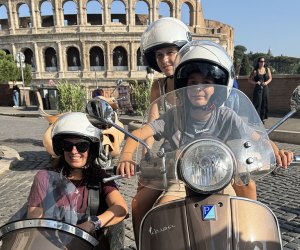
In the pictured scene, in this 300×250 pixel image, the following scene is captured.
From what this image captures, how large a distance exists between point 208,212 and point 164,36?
162 centimetres

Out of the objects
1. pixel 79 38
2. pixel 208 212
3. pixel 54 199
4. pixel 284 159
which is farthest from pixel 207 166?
pixel 79 38

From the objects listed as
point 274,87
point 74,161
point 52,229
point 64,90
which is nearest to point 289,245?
point 74,161

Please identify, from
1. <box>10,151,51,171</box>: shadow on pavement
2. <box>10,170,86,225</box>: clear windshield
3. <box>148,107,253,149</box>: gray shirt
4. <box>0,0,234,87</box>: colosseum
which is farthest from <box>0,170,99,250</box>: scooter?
<box>0,0,234,87</box>: colosseum

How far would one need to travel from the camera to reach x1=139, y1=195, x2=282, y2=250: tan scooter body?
142 centimetres

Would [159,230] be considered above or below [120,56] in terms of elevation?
above

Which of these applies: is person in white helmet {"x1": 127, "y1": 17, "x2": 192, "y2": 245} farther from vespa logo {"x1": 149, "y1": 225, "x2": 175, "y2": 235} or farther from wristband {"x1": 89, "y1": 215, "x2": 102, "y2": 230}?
vespa logo {"x1": 149, "y1": 225, "x2": 175, "y2": 235}

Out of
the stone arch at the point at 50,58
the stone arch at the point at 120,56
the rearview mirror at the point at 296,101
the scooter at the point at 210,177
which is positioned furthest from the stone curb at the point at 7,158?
the stone arch at the point at 50,58

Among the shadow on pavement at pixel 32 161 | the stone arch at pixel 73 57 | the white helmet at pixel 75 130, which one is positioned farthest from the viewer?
the stone arch at pixel 73 57

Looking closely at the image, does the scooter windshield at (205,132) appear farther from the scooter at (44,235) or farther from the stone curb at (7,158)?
the stone curb at (7,158)

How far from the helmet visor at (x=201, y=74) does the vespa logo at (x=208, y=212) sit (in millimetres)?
808

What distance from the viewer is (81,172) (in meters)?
2.32

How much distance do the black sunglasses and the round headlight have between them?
91 cm

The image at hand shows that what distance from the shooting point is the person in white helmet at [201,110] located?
1.69 m

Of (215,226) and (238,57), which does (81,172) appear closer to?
(215,226)
